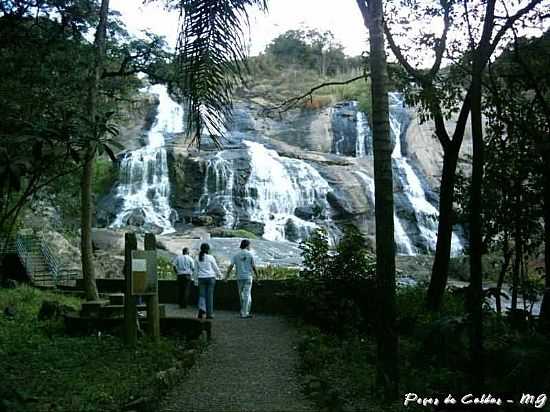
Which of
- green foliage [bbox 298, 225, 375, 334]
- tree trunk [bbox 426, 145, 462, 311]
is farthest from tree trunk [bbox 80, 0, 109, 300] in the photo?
tree trunk [bbox 426, 145, 462, 311]

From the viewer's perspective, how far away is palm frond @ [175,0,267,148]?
233 inches

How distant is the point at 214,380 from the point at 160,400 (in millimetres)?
1136

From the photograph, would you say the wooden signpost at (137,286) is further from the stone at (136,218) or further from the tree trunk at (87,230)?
the stone at (136,218)

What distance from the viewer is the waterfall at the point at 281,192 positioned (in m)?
32.6

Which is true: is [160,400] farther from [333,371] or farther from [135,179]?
[135,179]

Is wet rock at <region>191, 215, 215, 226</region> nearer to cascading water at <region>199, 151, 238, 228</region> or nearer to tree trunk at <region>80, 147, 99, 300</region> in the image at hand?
cascading water at <region>199, 151, 238, 228</region>

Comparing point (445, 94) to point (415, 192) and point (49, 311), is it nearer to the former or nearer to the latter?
point (49, 311)

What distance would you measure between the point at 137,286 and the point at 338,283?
3.87m

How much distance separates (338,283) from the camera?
12.6m

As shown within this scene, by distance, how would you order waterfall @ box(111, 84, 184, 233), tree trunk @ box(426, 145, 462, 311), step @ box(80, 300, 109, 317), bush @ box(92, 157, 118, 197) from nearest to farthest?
1. step @ box(80, 300, 109, 317)
2. tree trunk @ box(426, 145, 462, 311)
3. waterfall @ box(111, 84, 184, 233)
4. bush @ box(92, 157, 118, 197)

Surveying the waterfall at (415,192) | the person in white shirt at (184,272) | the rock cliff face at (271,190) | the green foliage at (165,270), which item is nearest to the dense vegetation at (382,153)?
the person in white shirt at (184,272)

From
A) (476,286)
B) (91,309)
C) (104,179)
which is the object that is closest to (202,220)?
(104,179)

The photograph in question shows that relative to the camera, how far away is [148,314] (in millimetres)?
10945

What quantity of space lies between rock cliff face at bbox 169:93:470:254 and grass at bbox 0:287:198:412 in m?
20.3
